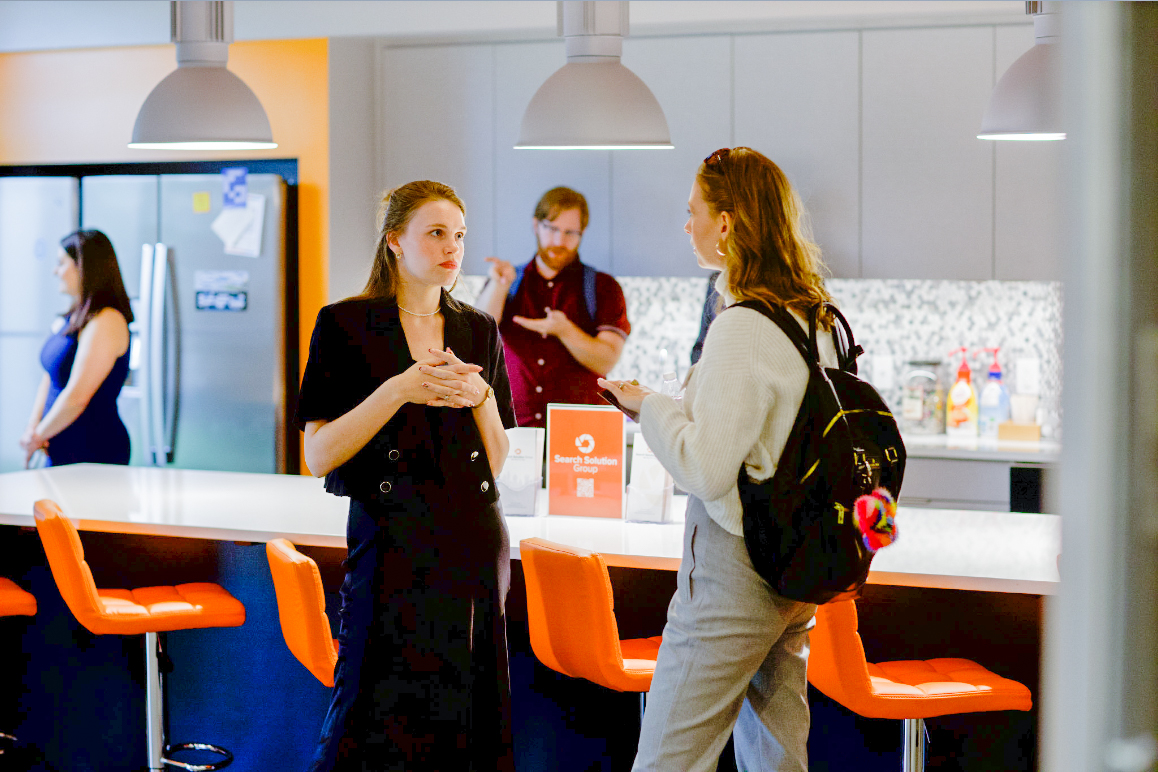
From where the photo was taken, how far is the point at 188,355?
4.71m

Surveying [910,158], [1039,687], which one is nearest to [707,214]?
[1039,687]

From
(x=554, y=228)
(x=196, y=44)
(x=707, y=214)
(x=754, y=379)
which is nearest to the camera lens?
(x=754, y=379)

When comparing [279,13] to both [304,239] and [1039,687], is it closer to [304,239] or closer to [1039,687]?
[304,239]

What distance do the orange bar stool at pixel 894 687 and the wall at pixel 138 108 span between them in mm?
3291

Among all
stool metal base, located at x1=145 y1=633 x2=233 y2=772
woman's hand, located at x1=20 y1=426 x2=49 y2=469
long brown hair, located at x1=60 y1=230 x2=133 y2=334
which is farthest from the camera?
woman's hand, located at x1=20 y1=426 x2=49 y2=469

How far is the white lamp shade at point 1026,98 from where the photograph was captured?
2725 millimetres

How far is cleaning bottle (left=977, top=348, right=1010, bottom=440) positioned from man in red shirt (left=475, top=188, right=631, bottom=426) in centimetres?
150

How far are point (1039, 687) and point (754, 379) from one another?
4.10ft

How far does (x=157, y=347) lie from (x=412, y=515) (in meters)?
3.07

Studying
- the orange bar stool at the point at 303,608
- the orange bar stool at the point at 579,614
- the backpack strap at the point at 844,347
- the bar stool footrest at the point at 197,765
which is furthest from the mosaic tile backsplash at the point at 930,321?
the backpack strap at the point at 844,347

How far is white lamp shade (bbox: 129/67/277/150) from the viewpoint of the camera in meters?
2.87

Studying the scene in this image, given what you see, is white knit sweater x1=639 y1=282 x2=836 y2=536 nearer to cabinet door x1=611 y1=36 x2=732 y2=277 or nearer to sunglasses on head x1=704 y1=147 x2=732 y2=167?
sunglasses on head x1=704 y1=147 x2=732 y2=167

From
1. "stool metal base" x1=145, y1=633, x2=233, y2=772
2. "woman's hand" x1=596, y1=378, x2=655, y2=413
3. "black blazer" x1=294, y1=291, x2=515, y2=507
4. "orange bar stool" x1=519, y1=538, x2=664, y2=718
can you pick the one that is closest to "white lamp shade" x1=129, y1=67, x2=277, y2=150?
"black blazer" x1=294, y1=291, x2=515, y2=507

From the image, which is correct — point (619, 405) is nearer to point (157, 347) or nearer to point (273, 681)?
point (273, 681)
